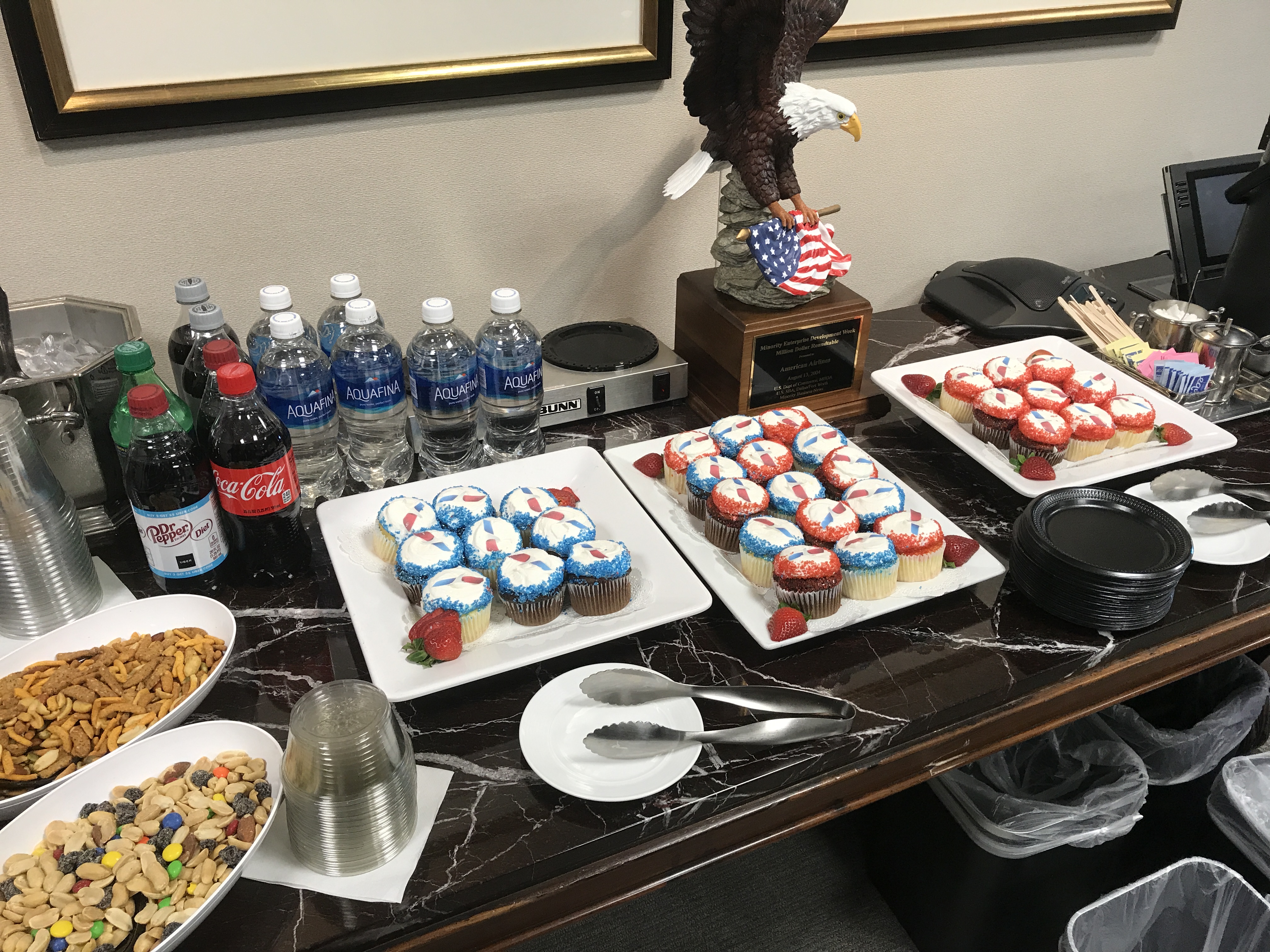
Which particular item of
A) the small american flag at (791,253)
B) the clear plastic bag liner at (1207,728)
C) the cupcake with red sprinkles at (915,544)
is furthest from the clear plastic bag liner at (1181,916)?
the small american flag at (791,253)

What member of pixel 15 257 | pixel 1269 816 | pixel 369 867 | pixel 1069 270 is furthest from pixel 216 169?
pixel 1269 816

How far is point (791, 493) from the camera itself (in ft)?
4.09

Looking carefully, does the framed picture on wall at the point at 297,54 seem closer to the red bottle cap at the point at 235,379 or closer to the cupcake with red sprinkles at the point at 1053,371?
the red bottle cap at the point at 235,379

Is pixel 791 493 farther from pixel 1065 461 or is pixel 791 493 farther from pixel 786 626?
pixel 1065 461

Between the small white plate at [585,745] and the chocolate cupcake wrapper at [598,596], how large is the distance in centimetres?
8

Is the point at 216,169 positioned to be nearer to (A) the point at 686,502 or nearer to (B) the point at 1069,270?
(A) the point at 686,502

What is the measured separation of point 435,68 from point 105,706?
102cm

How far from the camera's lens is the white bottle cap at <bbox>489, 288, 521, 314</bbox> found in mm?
1271

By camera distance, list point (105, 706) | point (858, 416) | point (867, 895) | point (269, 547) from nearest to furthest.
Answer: point (105, 706) → point (269, 547) → point (858, 416) → point (867, 895)

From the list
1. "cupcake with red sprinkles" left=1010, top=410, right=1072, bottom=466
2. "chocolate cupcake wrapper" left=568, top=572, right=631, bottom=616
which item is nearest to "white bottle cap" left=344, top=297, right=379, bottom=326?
"chocolate cupcake wrapper" left=568, top=572, right=631, bottom=616

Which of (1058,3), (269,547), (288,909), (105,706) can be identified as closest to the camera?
(288,909)

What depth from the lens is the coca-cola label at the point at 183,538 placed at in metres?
1.08

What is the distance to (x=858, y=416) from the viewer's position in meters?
1.58

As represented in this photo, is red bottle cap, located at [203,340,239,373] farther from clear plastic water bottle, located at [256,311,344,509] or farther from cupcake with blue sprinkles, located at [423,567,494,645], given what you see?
cupcake with blue sprinkles, located at [423,567,494,645]
